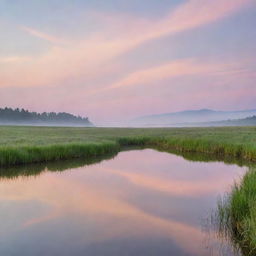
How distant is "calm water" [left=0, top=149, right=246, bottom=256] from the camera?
751 cm

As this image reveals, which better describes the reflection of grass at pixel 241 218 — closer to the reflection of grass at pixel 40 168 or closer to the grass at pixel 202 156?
the grass at pixel 202 156

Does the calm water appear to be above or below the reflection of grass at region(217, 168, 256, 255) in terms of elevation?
below

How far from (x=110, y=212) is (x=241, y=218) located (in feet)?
15.0

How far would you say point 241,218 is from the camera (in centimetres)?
783

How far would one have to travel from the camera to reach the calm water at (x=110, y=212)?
296 inches

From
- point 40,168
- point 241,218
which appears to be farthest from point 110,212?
point 40,168

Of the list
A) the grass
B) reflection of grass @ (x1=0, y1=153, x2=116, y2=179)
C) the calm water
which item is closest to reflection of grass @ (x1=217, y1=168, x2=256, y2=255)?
the grass

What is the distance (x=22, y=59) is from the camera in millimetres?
33281

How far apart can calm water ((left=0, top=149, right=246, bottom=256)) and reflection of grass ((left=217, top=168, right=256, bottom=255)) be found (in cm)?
45

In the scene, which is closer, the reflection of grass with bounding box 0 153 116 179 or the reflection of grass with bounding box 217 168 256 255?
the reflection of grass with bounding box 217 168 256 255

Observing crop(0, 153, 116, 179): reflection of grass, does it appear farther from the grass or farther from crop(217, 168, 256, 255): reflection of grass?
crop(217, 168, 256, 255): reflection of grass

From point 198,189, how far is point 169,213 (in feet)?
14.8

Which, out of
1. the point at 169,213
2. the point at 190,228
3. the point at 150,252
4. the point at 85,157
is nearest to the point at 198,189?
the point at 169,213

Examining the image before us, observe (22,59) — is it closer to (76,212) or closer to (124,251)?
(76,212)
